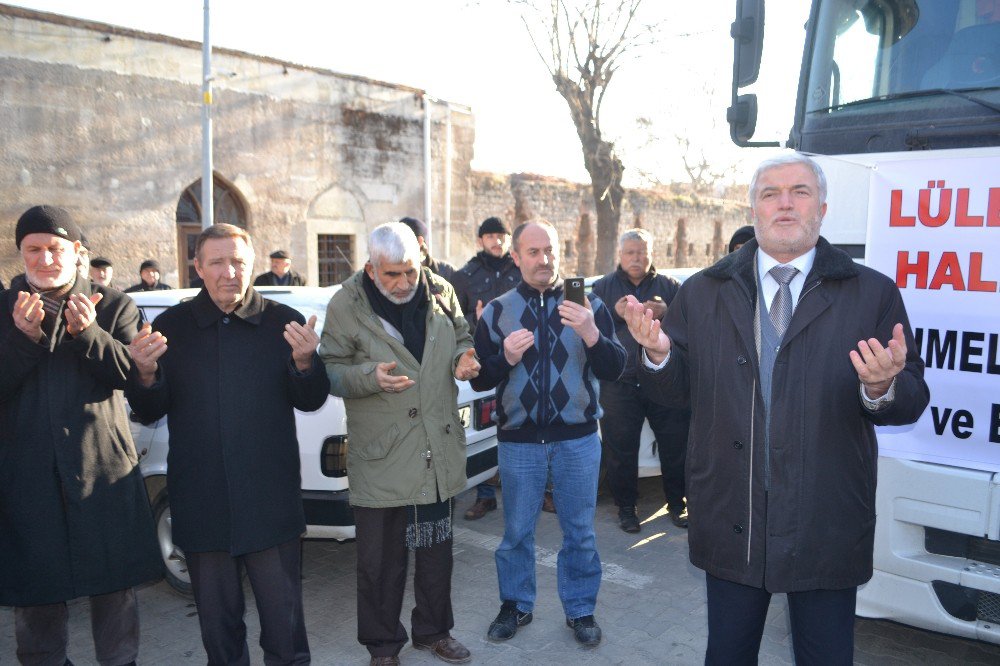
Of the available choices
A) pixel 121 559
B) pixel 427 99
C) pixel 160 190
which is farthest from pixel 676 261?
pixel 121 559

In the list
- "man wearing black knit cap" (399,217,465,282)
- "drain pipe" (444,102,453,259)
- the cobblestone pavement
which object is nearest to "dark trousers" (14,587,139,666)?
the cobblestone pavement

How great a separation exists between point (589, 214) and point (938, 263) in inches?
770

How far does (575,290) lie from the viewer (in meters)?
3.43

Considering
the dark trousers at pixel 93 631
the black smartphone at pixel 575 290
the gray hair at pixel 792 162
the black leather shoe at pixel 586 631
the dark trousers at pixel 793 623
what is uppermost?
the gray hair at pixel 792 162

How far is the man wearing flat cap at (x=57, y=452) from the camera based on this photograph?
9.72ft

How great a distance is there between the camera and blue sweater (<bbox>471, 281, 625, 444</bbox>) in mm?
3727

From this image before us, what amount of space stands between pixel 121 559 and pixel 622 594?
2.68m

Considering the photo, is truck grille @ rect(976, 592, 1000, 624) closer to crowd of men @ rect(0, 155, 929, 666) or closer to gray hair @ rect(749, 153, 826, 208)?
crowd of men @ rect(0, 155, 929, 666)

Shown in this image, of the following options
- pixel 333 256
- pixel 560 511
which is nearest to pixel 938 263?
pixel 560 511

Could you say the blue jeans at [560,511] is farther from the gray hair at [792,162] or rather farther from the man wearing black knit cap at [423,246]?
the man wearing black knit cap at [423,246]

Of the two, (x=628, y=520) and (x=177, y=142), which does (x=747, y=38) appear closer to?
(x=628, y=520)

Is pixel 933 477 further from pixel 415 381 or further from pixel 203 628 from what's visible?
pixel 203 628

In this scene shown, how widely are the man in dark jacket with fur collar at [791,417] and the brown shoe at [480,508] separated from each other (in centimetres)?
334

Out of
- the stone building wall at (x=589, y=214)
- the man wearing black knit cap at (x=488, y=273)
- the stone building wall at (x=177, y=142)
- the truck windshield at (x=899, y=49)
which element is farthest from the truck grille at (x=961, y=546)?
the stone building wall at (x=589, y=214)
